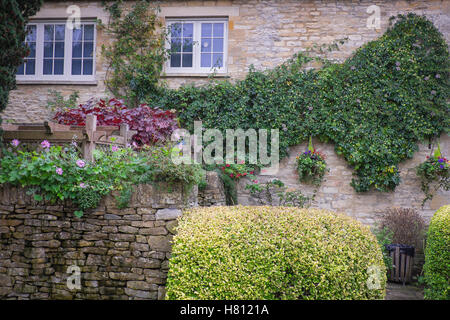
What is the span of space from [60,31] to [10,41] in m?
4.48

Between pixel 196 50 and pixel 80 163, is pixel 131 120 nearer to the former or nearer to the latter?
pixel 80 163

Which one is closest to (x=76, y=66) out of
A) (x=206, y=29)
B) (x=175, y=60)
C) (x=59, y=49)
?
(x=59, y=49)

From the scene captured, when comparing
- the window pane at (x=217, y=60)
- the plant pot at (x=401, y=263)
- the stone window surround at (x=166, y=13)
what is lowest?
the plant pot at (x=401, y=263)

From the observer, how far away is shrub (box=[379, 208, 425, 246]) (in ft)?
21.2

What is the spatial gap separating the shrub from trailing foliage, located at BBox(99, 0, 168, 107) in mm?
5839

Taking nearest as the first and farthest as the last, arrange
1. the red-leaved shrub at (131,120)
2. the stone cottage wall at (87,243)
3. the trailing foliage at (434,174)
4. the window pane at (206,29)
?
the stone cottage wall at (87,243) < the red-leaved shrub at (131,120) < the trailing foliage at (434,174) < the window pane at (206,29)

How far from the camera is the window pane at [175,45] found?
786 centimetres

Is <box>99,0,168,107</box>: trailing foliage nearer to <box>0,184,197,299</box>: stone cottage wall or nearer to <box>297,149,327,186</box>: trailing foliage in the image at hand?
<box>297,149,327,186</box>: trailing foliage

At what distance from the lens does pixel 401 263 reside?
5.95 meters

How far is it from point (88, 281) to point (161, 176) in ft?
4.96

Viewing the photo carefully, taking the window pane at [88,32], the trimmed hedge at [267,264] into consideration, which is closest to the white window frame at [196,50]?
the window pane at [88,32]

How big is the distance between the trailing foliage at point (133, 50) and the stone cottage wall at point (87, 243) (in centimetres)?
419

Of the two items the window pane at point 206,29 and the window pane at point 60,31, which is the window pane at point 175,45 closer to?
the window pane at point 206,29

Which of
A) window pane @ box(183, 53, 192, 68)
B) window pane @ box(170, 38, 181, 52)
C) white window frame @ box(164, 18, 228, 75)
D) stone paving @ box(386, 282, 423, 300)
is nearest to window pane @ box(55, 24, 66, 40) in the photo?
white window frame @ box(164, 18, 228, 75)
